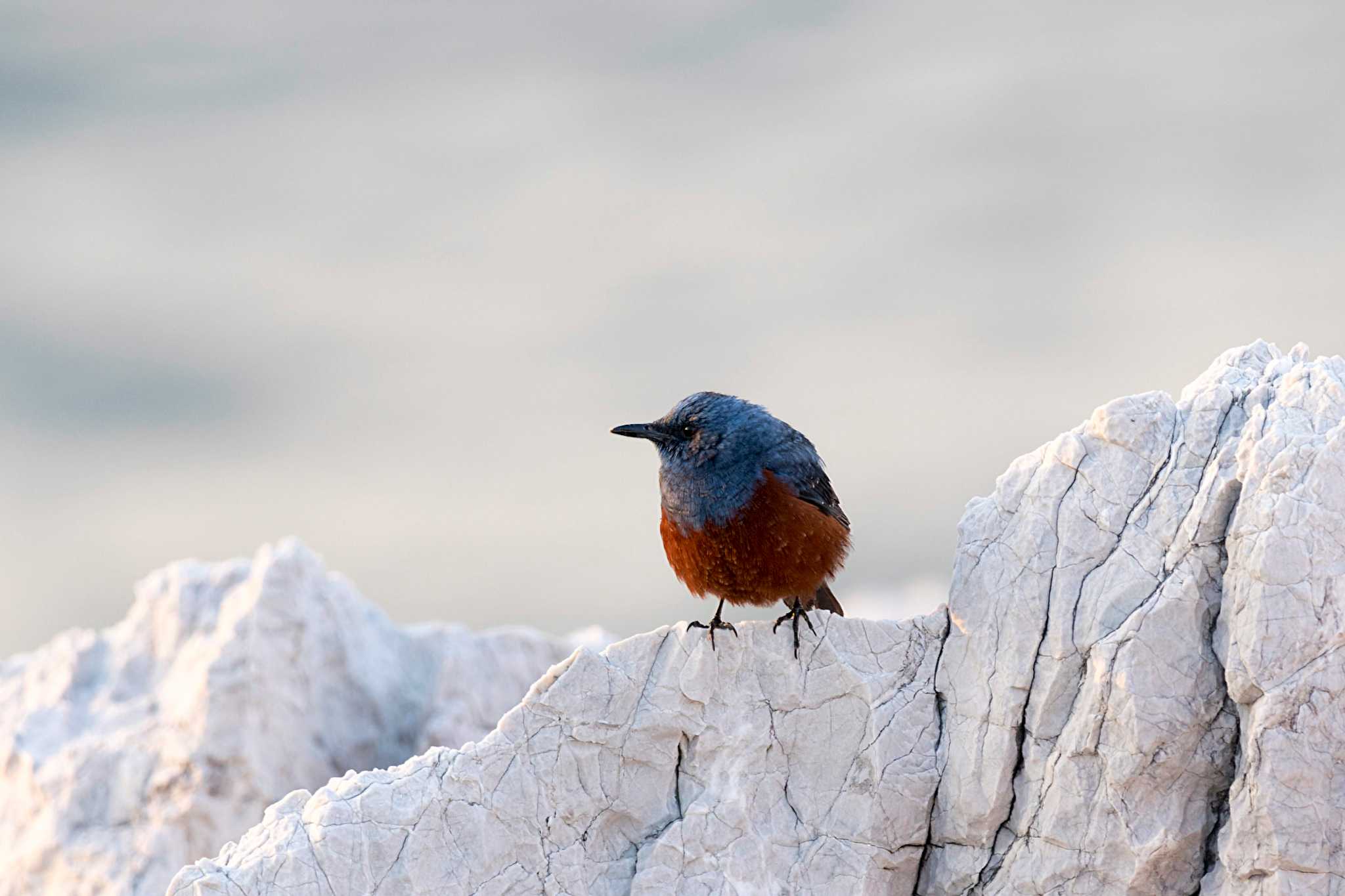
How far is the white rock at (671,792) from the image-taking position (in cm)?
930

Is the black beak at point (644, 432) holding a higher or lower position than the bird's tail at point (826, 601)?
higher

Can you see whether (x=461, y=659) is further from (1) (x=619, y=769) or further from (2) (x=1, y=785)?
(1) (x=619, y=769)

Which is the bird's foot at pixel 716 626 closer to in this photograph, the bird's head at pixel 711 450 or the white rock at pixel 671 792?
the white rock at pixel 671 792

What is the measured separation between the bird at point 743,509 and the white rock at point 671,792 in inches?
13.4

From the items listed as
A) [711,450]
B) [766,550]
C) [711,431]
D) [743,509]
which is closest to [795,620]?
[766,550]

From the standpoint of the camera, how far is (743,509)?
31.8 feet

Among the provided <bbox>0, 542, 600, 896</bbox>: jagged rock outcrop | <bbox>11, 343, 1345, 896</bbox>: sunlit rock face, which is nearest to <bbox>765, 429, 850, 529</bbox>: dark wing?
<bbox>11, 343, 1345, 896</bbox>: sunlit rock face

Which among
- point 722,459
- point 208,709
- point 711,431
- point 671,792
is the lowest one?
point 208,709

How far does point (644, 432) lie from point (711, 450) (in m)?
0.54

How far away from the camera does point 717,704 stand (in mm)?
9578

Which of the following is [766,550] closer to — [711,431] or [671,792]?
[711,431]

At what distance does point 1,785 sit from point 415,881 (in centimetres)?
913

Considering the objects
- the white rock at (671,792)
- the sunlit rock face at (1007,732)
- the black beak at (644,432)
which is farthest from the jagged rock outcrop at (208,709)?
A: the black beak at (644,432)

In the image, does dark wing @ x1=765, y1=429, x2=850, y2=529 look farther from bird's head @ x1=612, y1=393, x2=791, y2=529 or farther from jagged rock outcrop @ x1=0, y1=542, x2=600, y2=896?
jagged rock outcrop @ x1=0, y1=542, x2=600, y2=896
